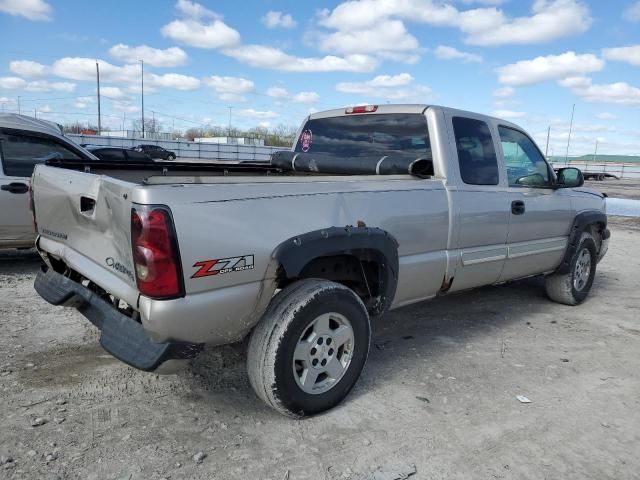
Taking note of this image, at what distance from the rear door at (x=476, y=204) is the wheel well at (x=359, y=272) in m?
0.72

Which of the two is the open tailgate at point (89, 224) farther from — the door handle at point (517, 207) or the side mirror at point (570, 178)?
the side mirror at point (570, 178)

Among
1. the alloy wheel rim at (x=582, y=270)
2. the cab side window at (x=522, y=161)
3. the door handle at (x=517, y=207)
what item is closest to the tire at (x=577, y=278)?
the alloy wheel rim at (x=582, y=270)

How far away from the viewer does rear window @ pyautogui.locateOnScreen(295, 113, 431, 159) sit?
158 inches

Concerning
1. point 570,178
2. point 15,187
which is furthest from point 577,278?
point 15,187

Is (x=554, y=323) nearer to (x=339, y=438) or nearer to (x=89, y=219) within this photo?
(x=339, y=438)

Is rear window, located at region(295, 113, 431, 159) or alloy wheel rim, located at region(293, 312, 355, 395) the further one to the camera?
rear window, located at region(295, 113, 431, 159)

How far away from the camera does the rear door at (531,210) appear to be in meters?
4.47

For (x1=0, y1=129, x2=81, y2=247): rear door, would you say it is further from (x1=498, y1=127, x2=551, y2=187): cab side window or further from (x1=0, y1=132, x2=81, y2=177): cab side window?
(x1=498, y1=127, x2=551, y2=187): cab side window

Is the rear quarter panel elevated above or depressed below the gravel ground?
above

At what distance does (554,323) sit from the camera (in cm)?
502

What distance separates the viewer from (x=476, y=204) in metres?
3.98

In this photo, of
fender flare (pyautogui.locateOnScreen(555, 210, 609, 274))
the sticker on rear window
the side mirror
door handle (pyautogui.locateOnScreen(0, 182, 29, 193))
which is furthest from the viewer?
door handle (pyautogui.locateOnScreen(0, 182, 29, 193))

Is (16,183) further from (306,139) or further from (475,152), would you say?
(475,152)

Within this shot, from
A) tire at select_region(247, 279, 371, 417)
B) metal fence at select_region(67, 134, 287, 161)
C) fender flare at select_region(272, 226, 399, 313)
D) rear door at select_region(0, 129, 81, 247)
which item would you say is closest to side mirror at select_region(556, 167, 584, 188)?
fender flare at select_region(272, 226, 399, 313)
